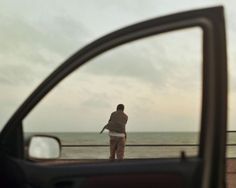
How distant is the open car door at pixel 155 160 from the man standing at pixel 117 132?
27.5 feet

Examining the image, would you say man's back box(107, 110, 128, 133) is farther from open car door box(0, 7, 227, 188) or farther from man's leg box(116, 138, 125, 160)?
open car door box(0, 7, 227, 188)

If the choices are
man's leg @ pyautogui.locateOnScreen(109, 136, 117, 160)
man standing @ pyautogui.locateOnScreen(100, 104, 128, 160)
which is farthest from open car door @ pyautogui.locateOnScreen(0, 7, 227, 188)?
man's leg @ pyautogui.locateOnScreen(109, 136, 117, 160)

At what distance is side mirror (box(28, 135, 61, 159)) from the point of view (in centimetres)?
334

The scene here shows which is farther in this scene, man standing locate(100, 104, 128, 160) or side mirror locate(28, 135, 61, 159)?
man standing locate(100, 104, 128, 160)

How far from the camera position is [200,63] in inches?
120

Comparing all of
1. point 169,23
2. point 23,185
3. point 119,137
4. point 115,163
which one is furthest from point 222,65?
point 119,137

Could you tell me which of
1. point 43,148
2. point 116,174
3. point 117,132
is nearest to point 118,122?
point 117,132

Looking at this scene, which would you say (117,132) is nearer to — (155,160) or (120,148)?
(120,148)

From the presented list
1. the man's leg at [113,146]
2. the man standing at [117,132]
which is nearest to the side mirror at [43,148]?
the man standing at [117,132]

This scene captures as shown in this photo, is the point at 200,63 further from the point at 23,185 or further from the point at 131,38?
the point at 23,185

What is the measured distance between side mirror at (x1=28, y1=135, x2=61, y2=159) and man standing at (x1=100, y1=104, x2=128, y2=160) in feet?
27.1

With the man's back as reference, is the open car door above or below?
below

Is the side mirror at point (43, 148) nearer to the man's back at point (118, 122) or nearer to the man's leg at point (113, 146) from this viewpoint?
the man's back at point (118, 122)

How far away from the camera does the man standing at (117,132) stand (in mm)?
11914
